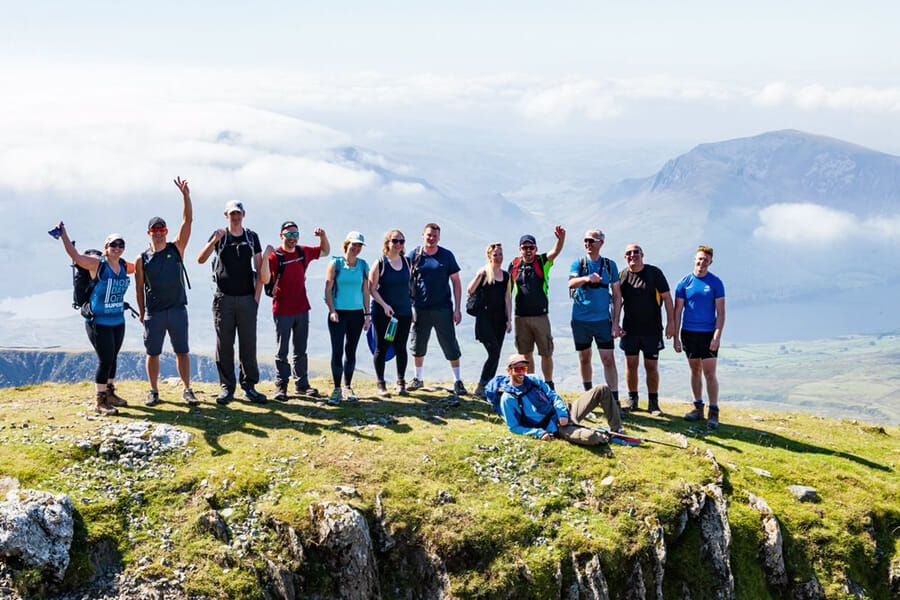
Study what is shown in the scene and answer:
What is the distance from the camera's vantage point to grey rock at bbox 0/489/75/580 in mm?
13695

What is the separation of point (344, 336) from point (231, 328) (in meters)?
3.13

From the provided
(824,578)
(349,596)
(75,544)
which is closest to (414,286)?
(349,596)

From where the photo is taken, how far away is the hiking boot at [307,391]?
22781 millimetres

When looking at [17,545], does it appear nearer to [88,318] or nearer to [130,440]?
[130,440]

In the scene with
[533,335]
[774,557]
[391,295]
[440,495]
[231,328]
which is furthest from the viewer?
[533,335]

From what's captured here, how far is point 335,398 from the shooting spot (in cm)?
2189

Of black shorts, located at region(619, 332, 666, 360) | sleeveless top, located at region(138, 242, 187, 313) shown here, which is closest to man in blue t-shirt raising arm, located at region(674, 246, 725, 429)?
black shorts, located at region(619, 332, 666, 360)

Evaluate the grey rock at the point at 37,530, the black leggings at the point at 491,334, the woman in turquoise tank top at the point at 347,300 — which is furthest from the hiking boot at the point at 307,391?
the grey rock at the point at 37,530

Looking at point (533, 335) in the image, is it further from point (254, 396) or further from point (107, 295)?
point (107, 295)

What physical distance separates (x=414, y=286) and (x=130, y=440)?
904cm

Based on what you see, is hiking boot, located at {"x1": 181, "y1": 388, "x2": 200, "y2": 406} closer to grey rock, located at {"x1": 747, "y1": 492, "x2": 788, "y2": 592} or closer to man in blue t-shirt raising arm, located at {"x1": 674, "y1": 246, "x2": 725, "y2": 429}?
man in blue t-shirt raising arm, located at {"x1": 674, "y1": 246, "x2": 725, "y2": 429}

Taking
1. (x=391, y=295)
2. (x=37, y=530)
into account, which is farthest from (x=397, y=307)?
(x=37, y=530)

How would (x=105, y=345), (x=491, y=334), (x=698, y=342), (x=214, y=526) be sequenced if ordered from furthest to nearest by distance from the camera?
1. (x=491, y=334)
2. (x=698, y=342)
3. (x=105, y=345)
4. (x=214, y=526)

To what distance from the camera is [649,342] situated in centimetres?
2267
